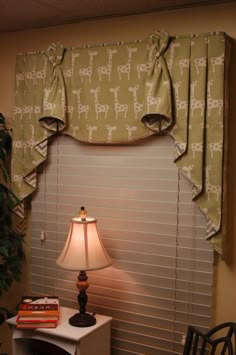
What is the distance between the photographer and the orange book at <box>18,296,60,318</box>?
2.60 m

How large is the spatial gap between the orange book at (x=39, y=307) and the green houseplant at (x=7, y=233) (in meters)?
0.29

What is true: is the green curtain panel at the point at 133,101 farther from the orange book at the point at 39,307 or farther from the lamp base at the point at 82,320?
the lamp base at the point at 82,320

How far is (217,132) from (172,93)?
0.35 metres

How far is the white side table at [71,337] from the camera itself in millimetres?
2457

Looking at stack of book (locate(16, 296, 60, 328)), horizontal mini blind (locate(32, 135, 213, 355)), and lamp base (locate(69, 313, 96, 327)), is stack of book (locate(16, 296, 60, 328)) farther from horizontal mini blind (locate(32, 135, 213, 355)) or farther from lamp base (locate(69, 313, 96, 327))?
horizontal mini blind (locate(32, 135, 213, 355))

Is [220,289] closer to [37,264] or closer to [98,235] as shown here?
[98,235]

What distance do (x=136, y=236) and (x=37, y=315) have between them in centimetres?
76

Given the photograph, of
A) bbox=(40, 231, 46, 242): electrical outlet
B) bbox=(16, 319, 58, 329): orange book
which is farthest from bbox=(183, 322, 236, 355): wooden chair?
bbox=(40, 231, 46, 242): electrical outlet

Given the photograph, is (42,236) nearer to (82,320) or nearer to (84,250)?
(84,250)

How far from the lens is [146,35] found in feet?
8.73

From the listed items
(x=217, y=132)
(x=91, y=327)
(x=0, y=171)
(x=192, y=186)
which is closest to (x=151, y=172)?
(x=192, y=186)

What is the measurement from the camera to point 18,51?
10.4 feet

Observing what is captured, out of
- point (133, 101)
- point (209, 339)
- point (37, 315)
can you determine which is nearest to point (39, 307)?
point (37, 315)

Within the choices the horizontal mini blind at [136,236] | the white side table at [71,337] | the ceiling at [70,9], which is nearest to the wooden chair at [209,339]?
the horizontal mini blind at [136,236]
